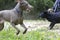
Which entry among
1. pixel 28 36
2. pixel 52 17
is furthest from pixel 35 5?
pixel 28 36

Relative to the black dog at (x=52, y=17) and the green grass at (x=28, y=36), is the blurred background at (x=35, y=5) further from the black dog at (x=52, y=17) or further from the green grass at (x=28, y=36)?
the green grass at (x=28, y=36)

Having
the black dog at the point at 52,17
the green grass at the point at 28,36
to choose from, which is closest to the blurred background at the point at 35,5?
the black dog at the point at 52,17

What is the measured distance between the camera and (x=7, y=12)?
9.57m

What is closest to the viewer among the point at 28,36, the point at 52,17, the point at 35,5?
the point at 28,36

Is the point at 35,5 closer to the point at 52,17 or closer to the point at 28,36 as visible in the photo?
the point at 52,17

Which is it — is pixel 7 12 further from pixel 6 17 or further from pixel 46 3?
pixel 46 3

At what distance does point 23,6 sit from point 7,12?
645 millimetres

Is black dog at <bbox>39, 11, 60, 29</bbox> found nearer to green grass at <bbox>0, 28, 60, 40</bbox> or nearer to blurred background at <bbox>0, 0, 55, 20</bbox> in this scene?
green grass at <bbox>0, 28, 60, 40</bbox>

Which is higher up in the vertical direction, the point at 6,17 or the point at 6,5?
the point at 6,17

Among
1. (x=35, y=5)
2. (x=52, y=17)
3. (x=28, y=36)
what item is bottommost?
(x=35, y=5)

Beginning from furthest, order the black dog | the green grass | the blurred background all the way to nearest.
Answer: the blurred background < the black dog < the green grass

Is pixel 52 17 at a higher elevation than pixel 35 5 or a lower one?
higher

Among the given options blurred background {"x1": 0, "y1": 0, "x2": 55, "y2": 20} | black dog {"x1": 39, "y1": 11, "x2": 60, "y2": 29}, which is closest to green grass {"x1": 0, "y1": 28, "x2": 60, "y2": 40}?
black dog {"x1": 39, "y1": 11, "x2": 60, "y2": 29}

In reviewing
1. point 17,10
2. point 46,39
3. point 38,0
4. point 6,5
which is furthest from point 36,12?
point 46,39
